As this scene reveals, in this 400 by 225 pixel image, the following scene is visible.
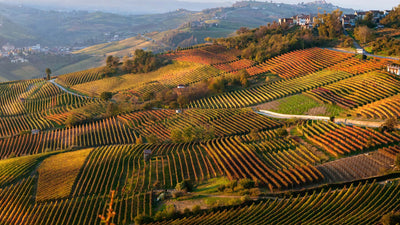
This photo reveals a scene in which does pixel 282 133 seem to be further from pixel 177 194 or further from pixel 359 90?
pixel 359 90

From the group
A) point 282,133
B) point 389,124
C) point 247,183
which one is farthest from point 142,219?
point 389,124

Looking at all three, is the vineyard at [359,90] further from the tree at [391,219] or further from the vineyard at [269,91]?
the tree at [391,219]

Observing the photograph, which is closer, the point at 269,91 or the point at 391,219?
the point at 391,219

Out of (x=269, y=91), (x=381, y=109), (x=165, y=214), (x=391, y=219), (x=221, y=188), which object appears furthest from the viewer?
(x=269, y=91)

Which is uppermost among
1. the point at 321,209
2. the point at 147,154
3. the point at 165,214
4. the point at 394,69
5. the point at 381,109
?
the point at 394,69

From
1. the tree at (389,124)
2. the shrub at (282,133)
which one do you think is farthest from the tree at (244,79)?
the tree at (389,124)

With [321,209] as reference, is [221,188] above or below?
below

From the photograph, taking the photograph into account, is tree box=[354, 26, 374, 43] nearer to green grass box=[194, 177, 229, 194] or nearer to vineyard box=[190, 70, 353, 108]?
vineyard box=[190, 70, 353, 108]

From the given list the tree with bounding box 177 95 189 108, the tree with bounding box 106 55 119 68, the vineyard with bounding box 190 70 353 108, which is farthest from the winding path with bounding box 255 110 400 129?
the tree with bounding box 106 55 119 68
